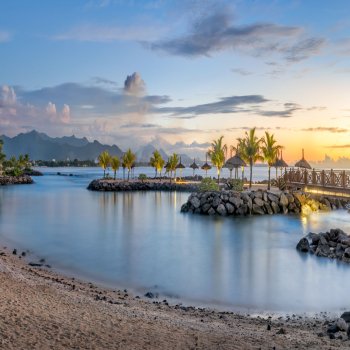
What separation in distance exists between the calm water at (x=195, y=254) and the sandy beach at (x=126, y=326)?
6.83 feet

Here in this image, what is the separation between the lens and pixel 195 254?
17.8m

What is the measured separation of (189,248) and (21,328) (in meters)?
13.3

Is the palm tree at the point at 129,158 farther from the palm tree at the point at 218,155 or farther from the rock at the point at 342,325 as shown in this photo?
the rock at the point at 342,325

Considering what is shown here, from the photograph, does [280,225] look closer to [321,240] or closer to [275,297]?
[321,240]

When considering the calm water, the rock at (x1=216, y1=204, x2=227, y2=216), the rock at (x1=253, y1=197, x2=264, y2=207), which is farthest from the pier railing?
the rock at (x1=216, y1=204, x2=227, y2=216)

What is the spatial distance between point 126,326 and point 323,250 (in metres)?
11.4

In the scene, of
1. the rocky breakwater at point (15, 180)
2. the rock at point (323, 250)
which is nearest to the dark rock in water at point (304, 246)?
the rock at point (323, 250)

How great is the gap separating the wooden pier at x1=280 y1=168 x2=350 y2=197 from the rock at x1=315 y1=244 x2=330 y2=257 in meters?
10.8

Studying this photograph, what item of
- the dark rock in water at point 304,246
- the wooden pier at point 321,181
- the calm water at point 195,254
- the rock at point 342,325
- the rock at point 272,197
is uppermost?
the wooden pier at point 321,181

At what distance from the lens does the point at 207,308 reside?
10109mm

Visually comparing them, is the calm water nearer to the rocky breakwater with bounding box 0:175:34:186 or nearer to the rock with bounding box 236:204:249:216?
the rock with bounding box 236:204:249:216

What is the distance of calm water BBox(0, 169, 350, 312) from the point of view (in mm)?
11703

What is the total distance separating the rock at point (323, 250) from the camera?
16005mm

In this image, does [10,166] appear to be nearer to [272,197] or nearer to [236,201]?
[236,201]
